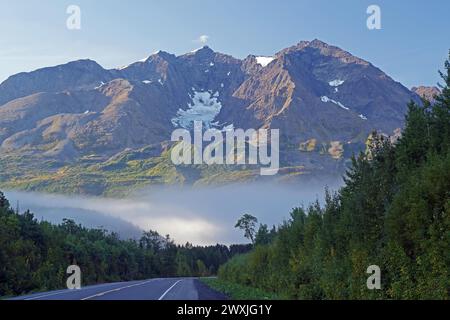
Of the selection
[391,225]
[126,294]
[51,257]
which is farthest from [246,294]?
[51,257]

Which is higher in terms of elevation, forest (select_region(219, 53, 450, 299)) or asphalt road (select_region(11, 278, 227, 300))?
forest (select_region(219, 53, 450, 299))

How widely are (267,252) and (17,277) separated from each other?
18.7 m

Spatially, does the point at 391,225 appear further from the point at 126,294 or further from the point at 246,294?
the point at 246,294

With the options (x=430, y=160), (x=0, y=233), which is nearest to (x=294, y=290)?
(x=430, y=160)

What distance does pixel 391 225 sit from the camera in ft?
58.0

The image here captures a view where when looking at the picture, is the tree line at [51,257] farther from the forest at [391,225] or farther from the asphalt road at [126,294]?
the forest at [391,225]

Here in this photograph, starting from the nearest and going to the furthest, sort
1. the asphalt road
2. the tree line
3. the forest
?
the forest → the asphalt road → the tree line

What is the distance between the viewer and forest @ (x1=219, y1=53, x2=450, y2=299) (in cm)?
1561

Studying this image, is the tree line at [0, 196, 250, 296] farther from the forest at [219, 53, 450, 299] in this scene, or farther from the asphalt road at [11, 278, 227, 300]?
the forest at [219, 53, 450, 299]

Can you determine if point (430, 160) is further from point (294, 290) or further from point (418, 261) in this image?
point (294, 290)

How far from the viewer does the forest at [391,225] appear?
51.2ft

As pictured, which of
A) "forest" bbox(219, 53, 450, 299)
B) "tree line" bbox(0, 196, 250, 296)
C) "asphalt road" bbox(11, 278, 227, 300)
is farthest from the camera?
"tree line" bbox(0, 196, 250, 296)

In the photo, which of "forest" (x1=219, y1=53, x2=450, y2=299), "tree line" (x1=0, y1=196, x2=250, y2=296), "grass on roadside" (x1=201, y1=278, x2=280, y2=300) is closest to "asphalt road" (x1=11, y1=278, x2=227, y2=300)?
"grass on roadside" (x1=201, y1=278, x2=280, y2=300)

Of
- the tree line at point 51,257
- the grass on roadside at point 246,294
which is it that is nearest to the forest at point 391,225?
the grass on roadside at point 246,294
